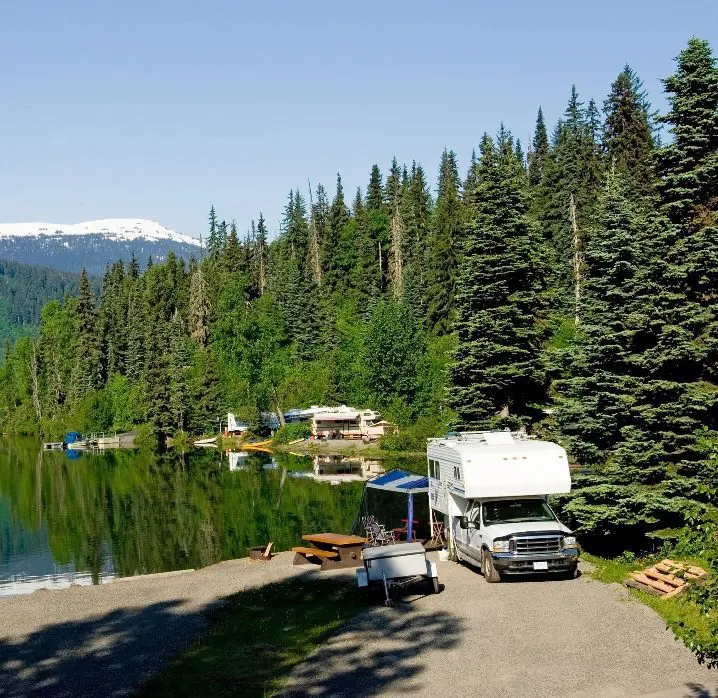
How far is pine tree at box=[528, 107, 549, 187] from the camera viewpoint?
351ft

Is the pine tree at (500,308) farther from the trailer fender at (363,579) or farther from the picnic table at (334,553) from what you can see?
the trailer fender at (363,579)

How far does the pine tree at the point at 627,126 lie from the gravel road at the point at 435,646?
52746mm

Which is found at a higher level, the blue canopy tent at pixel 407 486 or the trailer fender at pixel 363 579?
the blue canopy tent at pixel 407 486

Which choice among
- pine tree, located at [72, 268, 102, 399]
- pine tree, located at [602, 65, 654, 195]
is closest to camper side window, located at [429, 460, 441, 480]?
pine tree, located at [602, 65, 654, 195]

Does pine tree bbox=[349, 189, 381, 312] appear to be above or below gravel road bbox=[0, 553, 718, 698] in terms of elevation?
above

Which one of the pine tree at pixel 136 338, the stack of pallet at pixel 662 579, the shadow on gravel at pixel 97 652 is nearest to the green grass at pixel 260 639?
the shadow on gravel at pixel 97 652

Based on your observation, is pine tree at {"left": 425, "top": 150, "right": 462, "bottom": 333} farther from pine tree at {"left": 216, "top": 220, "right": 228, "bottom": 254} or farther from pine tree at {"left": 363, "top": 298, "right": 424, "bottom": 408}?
pine tree at {"left": 216, "top": 220, "right": 228, "bottom": 254}

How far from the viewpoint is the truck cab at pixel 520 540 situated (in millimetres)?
20281

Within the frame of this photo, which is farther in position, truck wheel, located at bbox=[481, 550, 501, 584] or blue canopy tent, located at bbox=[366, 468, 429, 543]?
blue canopy tent, located at bbox=[366, 468, 429, 543]

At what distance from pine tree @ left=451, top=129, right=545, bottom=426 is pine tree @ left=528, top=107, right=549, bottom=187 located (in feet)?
239

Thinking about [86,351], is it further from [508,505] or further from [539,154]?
[508,505]

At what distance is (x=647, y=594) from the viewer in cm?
1870

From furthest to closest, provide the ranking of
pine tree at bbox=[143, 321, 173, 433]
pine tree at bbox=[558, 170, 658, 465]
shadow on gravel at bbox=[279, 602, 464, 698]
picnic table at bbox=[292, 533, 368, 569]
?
pine tree at bbox=[143, 321, 173, 433] → picnic table at bbox=[292, 533, 368, 569] → pine tree at bbox=[558, 170, 658, 465] → shadow on gravel at bbox=[279, 602, 464, 698]

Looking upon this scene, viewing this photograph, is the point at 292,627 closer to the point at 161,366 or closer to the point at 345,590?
the point at 345,590
